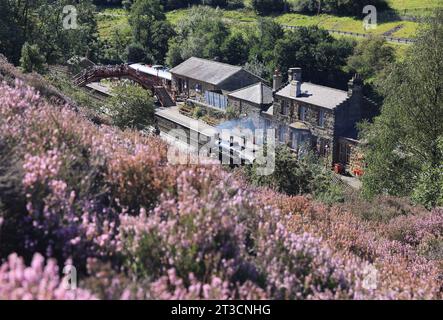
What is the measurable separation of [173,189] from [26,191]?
1818mm

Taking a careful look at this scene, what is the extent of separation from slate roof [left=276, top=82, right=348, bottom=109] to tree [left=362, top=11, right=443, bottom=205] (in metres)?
12.6

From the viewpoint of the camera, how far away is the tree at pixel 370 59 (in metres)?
57.3

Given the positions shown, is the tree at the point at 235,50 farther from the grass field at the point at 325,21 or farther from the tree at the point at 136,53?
the grass field at the point at 325,21

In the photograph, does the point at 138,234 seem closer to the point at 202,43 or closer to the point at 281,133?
the point at 281,133

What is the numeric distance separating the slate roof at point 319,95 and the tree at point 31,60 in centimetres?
1788

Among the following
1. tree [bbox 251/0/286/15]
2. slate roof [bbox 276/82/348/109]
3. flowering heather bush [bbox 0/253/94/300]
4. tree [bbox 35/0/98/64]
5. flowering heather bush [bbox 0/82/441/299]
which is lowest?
Result: tree [bbox 251/0/286/15]

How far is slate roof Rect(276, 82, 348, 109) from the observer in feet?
123

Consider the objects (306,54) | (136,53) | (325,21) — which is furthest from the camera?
(325,21)

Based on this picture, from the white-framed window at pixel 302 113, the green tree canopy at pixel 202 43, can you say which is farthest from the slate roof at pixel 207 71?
the white-framed window at pixel 302 113

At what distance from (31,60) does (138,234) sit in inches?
990

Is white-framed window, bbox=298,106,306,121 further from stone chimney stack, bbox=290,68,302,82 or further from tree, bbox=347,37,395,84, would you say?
tree, bbox=347,37,395,84

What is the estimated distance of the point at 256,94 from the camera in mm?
43594

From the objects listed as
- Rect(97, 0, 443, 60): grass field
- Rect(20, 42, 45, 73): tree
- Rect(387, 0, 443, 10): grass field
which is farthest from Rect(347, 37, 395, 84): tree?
Rect(20, 42, 45, 73): tree

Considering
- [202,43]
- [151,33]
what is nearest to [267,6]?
[151,33]
